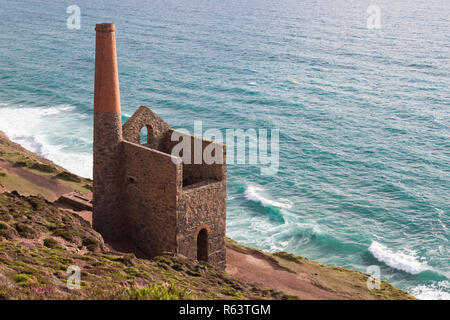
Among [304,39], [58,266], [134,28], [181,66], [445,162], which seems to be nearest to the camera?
[58,266]

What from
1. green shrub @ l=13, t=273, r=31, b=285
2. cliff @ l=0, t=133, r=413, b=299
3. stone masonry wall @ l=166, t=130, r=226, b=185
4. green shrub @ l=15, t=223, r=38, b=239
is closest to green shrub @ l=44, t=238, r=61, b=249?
cliff @ l=0, t=133, r=413, b=299

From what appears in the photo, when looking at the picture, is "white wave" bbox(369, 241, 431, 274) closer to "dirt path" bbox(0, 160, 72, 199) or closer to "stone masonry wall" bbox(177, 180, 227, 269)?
"stone masonry wall" bbox(177, 180, 227, 269)

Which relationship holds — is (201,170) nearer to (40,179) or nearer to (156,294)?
(156,294)

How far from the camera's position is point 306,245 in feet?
138

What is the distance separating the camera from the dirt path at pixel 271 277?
2930 cm

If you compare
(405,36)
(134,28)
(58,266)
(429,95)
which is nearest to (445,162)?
(429,95)

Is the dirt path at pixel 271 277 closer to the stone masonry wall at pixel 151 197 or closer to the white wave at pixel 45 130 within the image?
the stone masonry wall at pixel 151 197

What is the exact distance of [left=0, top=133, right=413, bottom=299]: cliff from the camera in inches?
654

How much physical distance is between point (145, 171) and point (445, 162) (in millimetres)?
42067

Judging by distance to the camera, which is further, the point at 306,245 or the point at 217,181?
the point at 306,245

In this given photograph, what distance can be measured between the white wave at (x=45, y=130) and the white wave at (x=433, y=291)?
1274 inches

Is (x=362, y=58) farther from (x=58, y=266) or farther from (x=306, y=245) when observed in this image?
(x=58, y=266)

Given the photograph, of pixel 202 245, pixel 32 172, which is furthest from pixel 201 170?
pixel 32 172

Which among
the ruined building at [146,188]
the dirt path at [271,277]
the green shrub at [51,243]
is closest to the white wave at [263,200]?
the dirt path at [271,277]
